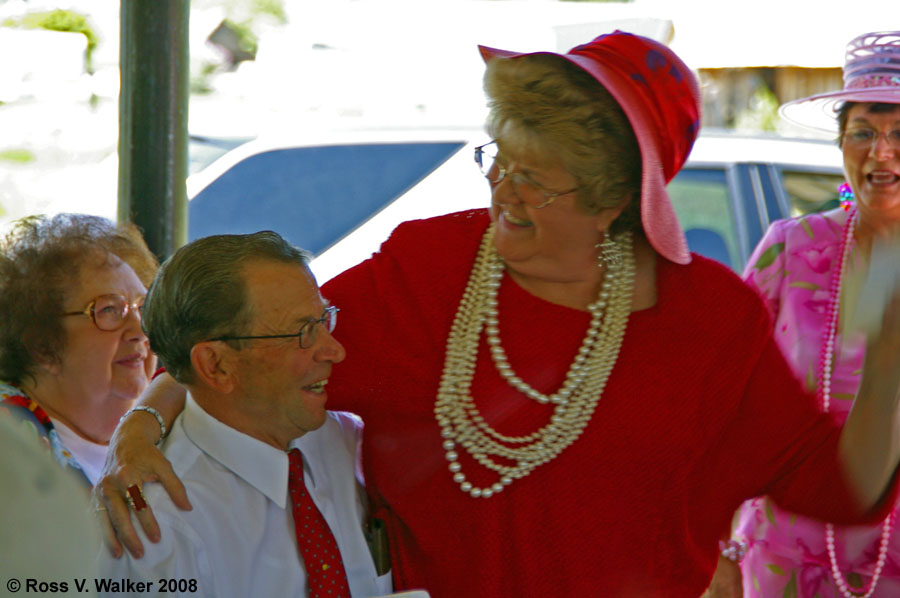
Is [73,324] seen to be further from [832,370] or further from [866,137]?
[866,137]

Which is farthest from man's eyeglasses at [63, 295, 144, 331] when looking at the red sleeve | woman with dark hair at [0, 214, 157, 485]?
the red sleeve

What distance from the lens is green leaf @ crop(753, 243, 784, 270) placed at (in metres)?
2.58

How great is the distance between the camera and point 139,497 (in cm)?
169

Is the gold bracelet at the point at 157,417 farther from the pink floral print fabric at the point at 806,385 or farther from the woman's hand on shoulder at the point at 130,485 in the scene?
the pink floral print fabric at the point at 806,385

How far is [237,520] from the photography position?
1794mm

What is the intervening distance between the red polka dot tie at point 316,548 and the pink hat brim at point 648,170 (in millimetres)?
777

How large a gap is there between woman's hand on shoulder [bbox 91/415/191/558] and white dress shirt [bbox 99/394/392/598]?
0.06ft

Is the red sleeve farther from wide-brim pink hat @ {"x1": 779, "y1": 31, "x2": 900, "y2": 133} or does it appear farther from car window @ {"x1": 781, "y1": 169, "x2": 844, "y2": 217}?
car window @ {"x1": 781, "y1": 169, "x2": 844, "y2": 217}

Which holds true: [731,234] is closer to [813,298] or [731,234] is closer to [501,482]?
[813,298]

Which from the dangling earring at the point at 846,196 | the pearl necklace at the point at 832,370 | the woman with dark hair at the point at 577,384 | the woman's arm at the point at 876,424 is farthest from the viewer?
the dangling earring at the point at 846,196

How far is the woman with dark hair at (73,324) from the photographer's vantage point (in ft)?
7.17

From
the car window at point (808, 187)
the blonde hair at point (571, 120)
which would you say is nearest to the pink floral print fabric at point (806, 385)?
the blonde hair at point (571, 120)

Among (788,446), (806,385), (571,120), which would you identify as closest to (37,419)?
(571,120)

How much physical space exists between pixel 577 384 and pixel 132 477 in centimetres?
77
